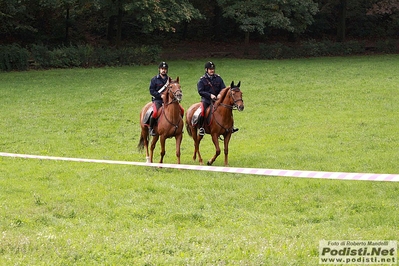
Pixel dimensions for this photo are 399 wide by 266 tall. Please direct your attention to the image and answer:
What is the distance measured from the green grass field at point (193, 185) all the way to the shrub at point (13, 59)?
6.60 metres

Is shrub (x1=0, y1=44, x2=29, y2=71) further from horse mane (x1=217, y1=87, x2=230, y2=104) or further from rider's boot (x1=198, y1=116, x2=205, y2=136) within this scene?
horse mane (x1=217, y1=87, x2=230, y2=104)

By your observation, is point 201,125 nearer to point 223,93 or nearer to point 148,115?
point 223,93

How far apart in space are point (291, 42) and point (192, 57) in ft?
40.9

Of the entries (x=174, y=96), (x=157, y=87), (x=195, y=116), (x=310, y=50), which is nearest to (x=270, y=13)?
(x=310, y=50)

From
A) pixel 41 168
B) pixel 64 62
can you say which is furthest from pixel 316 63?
pixel 41 168

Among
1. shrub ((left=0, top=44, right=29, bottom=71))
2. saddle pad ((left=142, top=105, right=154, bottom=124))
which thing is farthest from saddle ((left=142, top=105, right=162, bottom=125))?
shrub ((left=0, top=44, right=29, bottom=71))

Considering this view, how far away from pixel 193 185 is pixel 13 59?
30.2 metres

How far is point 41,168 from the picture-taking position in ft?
56.8

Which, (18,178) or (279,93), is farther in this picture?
(279,93)

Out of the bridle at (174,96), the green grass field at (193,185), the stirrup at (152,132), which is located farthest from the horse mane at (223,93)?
the stirrup at (152,132)

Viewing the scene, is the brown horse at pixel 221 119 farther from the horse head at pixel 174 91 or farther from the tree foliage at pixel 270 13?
the tree foliage at pixel 270 13

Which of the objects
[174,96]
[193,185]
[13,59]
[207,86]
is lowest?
[193,185]

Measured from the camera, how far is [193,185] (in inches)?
577

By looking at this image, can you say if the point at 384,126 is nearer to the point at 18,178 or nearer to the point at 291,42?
the point at 18,178
